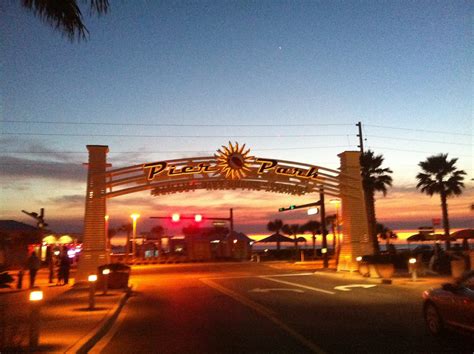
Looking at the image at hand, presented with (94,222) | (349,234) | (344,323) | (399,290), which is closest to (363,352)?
(344,323)

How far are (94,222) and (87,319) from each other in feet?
49.7

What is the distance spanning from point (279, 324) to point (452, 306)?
4194 millimetres

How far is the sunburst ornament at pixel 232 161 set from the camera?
29.5 m

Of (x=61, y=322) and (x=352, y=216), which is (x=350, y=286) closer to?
(x=352, y=216)

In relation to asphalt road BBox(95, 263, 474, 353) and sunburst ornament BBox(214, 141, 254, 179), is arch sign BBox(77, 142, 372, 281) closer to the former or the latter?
sunburst ornament BBox(214, 141, 254, 179)

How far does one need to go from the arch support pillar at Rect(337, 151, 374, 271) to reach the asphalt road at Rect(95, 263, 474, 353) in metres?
10.2

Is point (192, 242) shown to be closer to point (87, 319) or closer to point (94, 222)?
point (94, 222)

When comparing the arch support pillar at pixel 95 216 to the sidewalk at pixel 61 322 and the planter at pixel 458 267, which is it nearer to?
the sidewalk at pixel 61 322

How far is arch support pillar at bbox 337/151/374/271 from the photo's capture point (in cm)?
3106

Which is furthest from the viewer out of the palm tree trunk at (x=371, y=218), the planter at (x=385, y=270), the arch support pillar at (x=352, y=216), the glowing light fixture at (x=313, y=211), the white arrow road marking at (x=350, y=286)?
the palm tree trunk at (x=371, y=218)

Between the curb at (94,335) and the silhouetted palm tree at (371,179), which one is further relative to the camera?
the silhouetted palm tree at (371,179)

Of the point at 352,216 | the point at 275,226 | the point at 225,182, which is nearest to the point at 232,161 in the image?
the point at 225,182

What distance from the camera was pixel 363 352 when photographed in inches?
348

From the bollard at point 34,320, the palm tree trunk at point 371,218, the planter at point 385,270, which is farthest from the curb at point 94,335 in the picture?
the palm tree trunk at point 371,218
